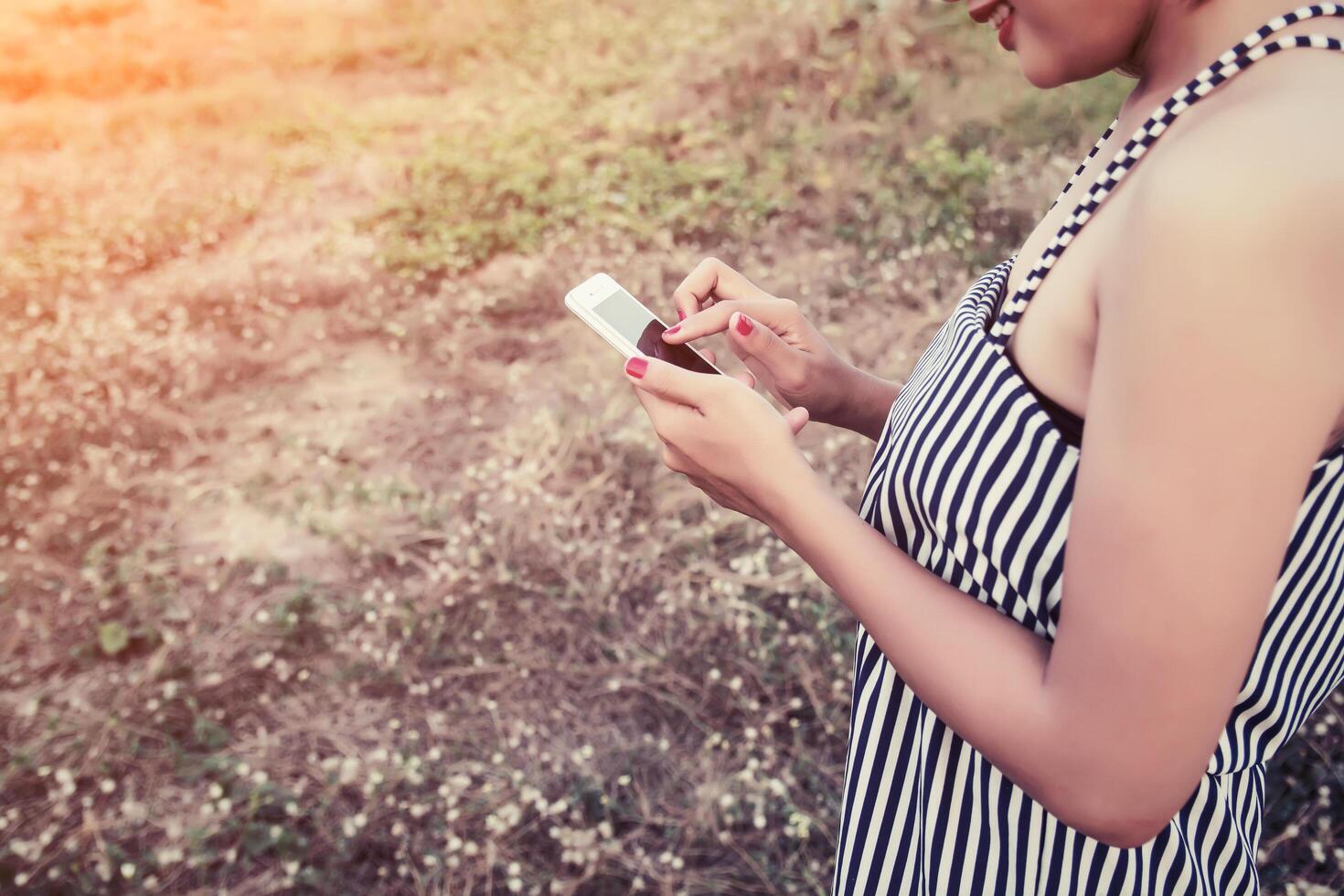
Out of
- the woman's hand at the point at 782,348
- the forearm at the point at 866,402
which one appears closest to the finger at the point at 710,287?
the woman's hand at the point at 782,348

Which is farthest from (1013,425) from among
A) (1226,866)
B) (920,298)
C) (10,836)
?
(920,298)

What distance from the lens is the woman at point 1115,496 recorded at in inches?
24.8

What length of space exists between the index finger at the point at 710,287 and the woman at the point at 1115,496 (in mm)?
270

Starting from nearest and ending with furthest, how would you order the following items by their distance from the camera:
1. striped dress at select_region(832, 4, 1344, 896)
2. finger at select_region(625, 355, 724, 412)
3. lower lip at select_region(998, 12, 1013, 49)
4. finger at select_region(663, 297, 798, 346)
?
1. striped dress at select_region(832, 4, 1344, 896)
2. lower lip at select_region(998, 12, 1013, 49)
3. finger at select_region(625, 355, 724, 412)
4. finger at select_region(663, 297, 798, 346)

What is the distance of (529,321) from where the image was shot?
13.6ft

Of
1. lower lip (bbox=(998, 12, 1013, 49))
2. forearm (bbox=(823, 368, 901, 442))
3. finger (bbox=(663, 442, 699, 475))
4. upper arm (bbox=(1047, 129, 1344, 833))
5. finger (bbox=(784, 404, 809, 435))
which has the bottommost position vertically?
forearm (bbox=(823, 368, 901, 442))

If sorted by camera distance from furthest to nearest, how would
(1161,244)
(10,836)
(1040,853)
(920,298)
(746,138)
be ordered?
(746,138)
(920,298)
(10,836)
(1040,853)
(1161,244)

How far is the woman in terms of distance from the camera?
629mm

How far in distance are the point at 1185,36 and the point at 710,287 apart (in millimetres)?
778

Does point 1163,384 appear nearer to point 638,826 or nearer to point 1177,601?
point 1177,601

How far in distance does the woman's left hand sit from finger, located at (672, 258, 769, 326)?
0.81 ft

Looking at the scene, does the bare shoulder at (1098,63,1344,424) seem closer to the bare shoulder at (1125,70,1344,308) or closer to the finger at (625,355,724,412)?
the bare shoulder at (1125,70,1344,308)

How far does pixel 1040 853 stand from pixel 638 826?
1546 millimetres

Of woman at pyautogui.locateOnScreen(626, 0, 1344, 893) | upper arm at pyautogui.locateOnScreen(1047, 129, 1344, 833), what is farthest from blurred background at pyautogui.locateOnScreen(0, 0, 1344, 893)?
upper arm at pyautogui.locateOnScreen(1047, 129, 1344, 833)
